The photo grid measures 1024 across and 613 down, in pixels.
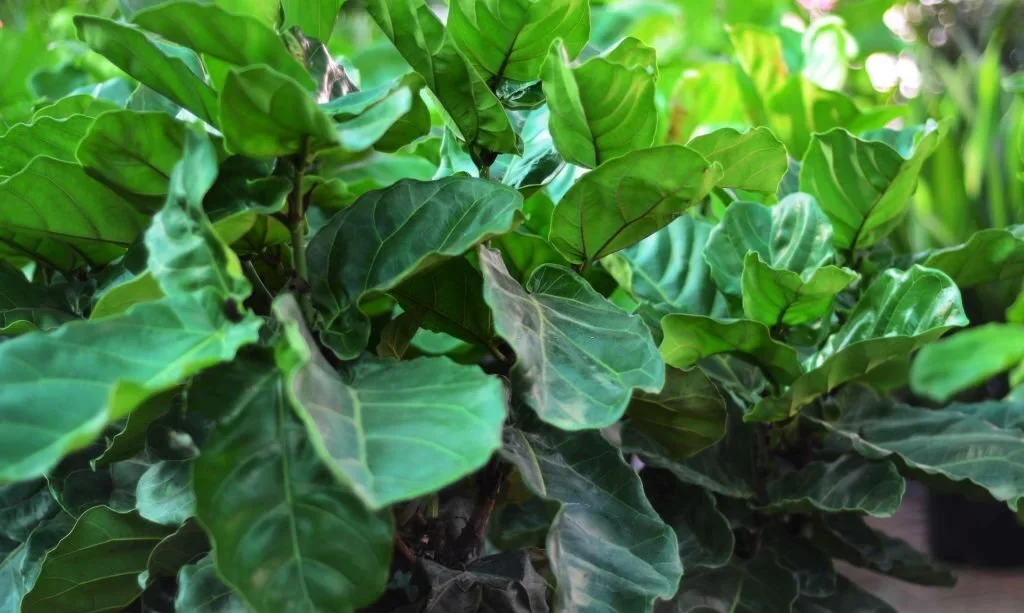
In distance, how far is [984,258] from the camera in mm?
621

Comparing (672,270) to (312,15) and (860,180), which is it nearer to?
(860,180)

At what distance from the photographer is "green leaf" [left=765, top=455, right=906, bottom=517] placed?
1.84 ft

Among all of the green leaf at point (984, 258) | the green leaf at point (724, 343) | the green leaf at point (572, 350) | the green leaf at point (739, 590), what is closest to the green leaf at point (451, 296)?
the green leaf at point (572, 350)

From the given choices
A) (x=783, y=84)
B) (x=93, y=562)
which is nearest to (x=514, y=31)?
(x=93, y=562)

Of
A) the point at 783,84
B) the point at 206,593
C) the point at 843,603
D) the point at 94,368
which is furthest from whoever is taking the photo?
the point at 783,84

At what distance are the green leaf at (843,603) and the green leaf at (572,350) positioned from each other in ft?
1.13

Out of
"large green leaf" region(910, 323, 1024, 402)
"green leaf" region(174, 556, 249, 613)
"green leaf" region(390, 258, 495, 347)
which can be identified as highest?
"green leaf" region(390, 258, 495, 347)

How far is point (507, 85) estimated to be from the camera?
49cm

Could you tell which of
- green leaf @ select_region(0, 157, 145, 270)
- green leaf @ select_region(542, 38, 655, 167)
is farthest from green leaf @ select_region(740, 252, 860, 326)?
green leaf @ select_region(0, 157, 145, 270)

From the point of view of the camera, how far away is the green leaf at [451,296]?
1.51 feet

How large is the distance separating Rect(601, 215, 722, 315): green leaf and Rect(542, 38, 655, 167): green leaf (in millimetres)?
165

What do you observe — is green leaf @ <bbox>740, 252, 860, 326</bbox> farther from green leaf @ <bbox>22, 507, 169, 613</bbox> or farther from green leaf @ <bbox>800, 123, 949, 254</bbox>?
green leaf @ <bbox>22, 507, 169, 613</bbox>

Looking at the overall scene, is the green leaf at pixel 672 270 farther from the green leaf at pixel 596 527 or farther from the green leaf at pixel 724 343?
the green leaf at pixel 596 527

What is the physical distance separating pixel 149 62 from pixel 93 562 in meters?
0.28
